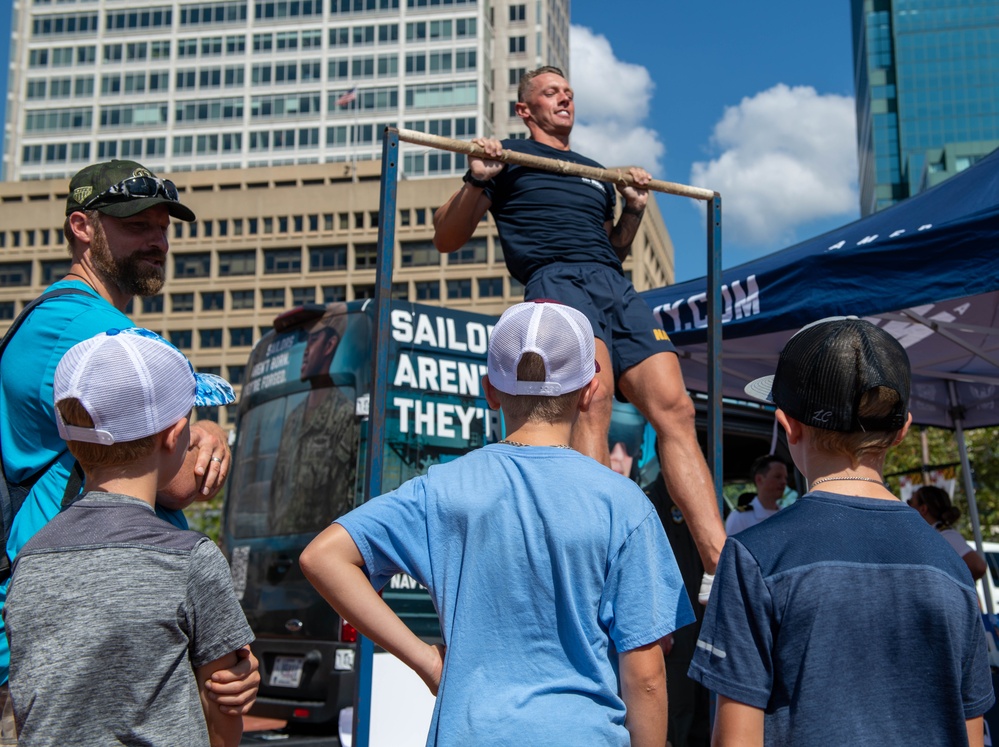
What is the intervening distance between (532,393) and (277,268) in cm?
8198

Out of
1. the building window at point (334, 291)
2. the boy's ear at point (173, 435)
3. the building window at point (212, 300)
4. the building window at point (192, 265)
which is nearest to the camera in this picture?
the boy's ear at point (173, 435)

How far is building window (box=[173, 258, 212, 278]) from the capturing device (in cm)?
8269

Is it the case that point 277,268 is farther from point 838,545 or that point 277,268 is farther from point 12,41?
point 838,545

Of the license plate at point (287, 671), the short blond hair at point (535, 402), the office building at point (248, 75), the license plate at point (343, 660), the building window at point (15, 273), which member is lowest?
the license plate at point (287, 671)

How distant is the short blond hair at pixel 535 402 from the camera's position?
2.18 metres

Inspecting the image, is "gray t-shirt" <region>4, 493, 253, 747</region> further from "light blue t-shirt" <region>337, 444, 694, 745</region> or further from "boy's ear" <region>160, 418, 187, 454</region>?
"light blue t-shirt" <region>337, 444, 694, 745</region>

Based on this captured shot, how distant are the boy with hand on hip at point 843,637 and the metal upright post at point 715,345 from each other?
5.88 ft

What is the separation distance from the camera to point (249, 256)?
82.3 m

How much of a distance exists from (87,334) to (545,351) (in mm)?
1059

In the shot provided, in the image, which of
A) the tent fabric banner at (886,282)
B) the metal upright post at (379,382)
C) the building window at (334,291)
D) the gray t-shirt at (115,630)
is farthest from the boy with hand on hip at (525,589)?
the building window at (334,291)

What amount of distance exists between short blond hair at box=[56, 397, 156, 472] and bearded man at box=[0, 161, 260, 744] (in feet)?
0.80

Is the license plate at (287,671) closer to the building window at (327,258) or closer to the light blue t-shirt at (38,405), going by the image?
A: the light blue t-shirt at (38,405)

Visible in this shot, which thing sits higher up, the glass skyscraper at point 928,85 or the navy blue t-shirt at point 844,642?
the glass skyscraper at point 928,85

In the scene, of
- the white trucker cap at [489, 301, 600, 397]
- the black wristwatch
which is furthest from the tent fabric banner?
the white trucker cap at [489, 301, 600, 397]
